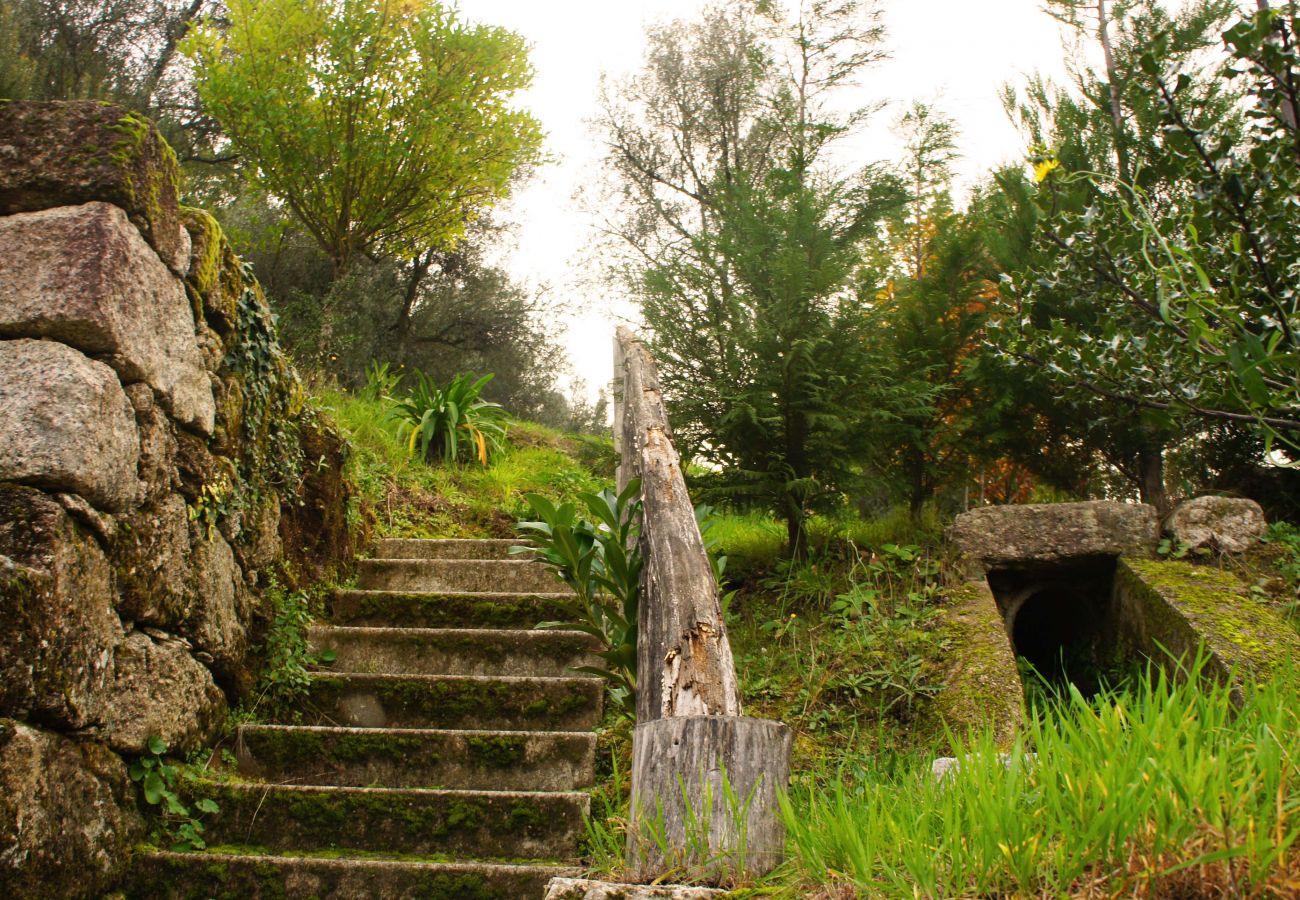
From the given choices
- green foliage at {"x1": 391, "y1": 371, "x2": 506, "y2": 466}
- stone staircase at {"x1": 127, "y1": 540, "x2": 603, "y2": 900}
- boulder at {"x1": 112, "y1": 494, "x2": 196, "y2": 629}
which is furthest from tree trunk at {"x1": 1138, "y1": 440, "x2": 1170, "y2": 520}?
boulder at {"x1": 112, "y1": 494, "x2": 196, "y2": 629}

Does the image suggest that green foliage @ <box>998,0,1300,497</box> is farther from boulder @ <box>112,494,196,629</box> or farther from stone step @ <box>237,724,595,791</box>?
boulder @ <box>112,494,196,629</box>

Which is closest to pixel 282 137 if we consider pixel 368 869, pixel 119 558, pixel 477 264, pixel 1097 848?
pixel 477 264

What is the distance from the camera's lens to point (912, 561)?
4.61 metres

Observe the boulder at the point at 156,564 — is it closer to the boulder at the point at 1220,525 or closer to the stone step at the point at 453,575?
the stone step at the point at 453,575

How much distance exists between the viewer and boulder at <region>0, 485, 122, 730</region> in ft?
7.00

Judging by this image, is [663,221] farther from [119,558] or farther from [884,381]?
[119,558]

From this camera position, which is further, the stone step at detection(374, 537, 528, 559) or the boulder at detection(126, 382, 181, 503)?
the stone step at detection(374, 537, 528, 559)

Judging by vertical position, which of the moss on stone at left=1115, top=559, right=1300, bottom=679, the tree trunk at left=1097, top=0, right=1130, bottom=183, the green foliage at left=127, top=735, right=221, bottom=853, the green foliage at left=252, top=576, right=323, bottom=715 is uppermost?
the tree trunk at left=1097, top=0, right=1130, bottom=183

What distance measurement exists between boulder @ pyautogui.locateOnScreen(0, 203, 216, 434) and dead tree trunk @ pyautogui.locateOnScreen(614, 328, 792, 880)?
1.56 m

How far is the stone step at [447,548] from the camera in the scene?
4.88 m

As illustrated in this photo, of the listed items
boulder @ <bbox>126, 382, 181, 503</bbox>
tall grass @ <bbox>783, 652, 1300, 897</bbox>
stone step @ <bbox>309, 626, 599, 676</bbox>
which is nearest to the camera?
tall grass @ <bbox>783, 652, 1300, 897</bbox>

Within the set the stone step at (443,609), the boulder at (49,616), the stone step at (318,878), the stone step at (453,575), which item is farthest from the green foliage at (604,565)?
the stone step at (453,575)

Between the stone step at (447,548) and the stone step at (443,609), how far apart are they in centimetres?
74

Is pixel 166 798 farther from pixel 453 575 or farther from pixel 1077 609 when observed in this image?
pixel 1077 609
